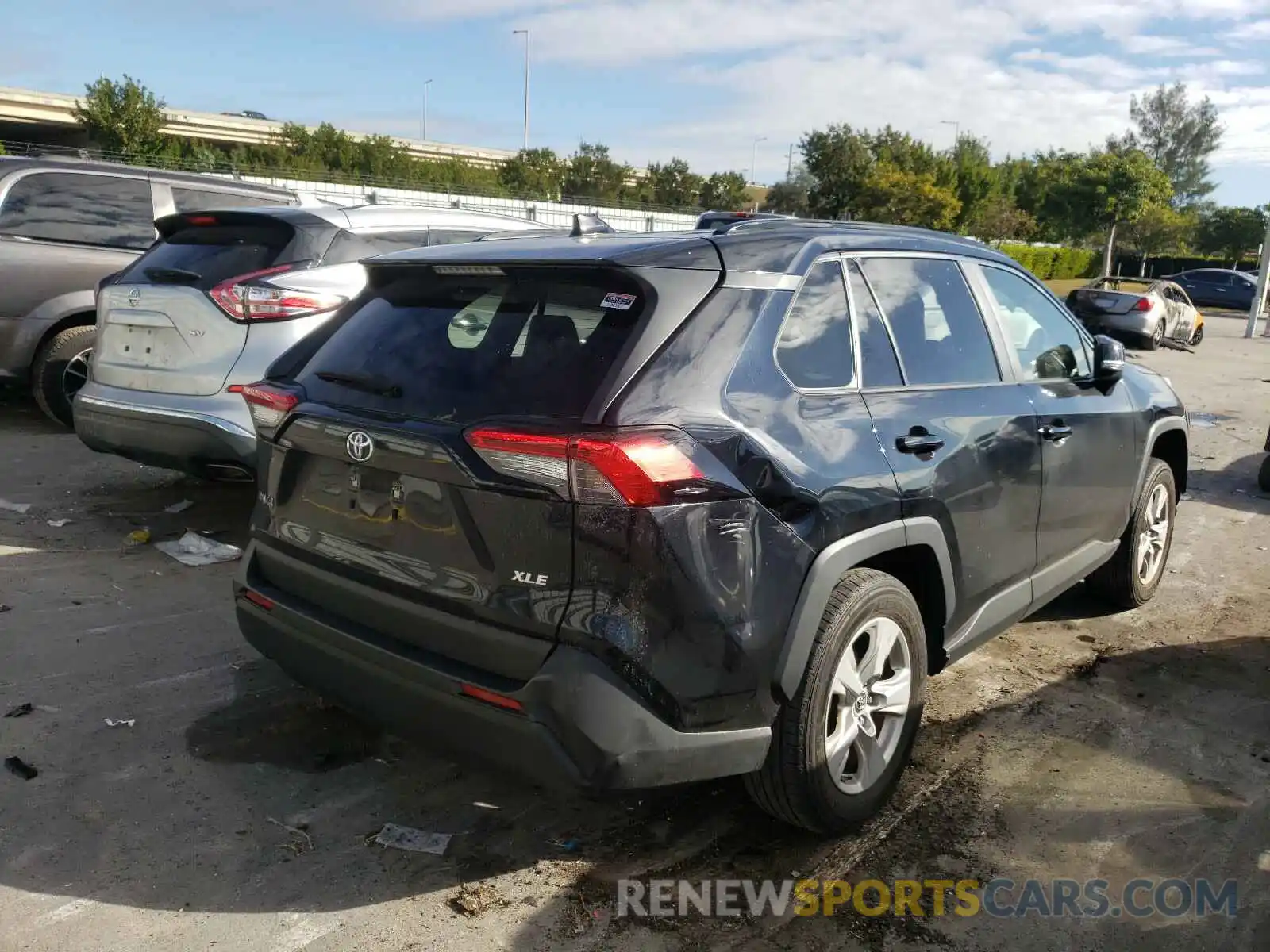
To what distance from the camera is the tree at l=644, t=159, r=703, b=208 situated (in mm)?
59906

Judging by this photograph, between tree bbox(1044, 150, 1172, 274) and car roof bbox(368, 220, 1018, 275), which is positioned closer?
car roof bbox(368, 220, 1018, 275)

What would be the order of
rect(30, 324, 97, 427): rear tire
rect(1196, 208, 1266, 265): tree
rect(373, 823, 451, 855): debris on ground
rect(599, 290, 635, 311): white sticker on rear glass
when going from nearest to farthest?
1. rect(599, 290, 635, 311): white sticker on rear glass
2. rect(373, 823, 451, 855): debris on ground
3. rect(30, 324, 97, 427): rear tire
4. rect(1196, 208, 1266, 265): tree

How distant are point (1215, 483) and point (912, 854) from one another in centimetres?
667

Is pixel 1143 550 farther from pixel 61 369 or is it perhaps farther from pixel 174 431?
pixel 61 369

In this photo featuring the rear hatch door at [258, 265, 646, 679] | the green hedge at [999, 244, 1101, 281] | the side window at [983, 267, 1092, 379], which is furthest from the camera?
the green hedge at [999, 244, 1101, 281]

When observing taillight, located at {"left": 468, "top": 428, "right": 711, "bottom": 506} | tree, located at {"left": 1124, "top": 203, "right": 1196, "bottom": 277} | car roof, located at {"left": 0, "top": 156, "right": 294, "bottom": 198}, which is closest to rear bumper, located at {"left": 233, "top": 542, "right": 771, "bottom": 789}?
taillight, located at {"left": 468, "top": 428, "right": 711, "bottom": 506}

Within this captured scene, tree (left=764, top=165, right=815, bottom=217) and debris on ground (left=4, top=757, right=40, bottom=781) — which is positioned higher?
tree (left=764, top=165, right=815, bottom=217)

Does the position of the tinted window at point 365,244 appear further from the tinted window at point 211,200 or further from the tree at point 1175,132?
the tree at point 1175,132

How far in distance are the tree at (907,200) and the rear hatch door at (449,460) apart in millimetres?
45463

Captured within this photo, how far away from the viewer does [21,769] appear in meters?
3.35

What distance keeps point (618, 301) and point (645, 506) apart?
1.96 feet

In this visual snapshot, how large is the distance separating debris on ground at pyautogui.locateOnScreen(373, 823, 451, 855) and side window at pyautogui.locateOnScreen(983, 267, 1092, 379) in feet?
9.14

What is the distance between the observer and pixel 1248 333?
2348cm

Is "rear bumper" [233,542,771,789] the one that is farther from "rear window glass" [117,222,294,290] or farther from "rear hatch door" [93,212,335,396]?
"rear window glass" [117,222,294,290]
